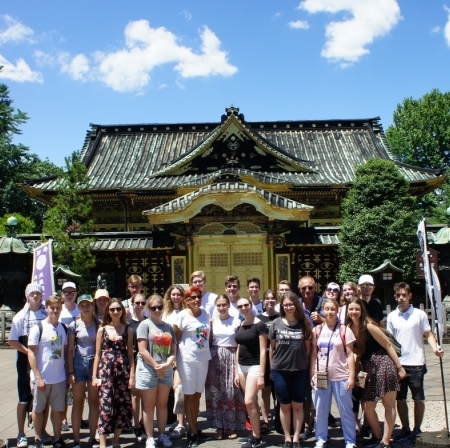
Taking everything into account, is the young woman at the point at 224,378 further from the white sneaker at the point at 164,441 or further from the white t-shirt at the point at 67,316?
the white t-shirt at the point at 67,316

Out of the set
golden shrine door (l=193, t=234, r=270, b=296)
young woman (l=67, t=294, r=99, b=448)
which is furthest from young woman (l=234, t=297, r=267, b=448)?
golden shrine door (l=193, t=234, r=270, b=296)

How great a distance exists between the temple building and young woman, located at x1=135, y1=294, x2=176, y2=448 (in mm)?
9434

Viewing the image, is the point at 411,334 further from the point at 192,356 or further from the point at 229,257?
the point at 229,257

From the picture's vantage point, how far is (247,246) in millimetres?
16281

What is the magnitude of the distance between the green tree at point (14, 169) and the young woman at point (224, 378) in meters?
31.9

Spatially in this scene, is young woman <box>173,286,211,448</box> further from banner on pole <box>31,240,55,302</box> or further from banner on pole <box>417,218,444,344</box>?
banner on pole <box>31,240,55,302</box>

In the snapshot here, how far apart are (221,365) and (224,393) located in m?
0.34

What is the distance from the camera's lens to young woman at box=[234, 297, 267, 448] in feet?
20.4

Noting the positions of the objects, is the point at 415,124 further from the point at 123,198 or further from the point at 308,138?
the point at 123,198

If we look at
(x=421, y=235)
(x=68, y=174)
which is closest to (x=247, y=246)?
(x=68, y=174)

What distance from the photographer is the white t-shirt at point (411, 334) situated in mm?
6250

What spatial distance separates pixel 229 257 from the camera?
16.3 metres

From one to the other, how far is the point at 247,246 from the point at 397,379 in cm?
1056

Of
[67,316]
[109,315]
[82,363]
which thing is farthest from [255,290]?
[67,316]
